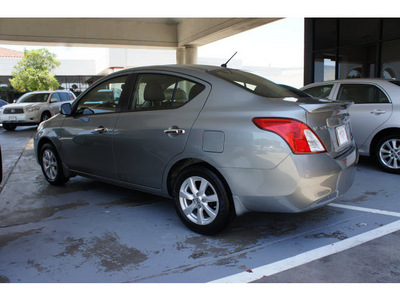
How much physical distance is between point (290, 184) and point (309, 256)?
0.65m

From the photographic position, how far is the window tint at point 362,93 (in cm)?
634

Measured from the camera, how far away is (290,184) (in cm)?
314

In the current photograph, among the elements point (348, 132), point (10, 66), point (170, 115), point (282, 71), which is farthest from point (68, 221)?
point (282, 71)

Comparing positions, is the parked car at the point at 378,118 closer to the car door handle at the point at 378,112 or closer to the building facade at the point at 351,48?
the car door handle at the point at 378,112

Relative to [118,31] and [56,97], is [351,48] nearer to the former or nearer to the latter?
[56,97]

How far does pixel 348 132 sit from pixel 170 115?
1.83m

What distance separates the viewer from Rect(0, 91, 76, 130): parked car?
15219 mm

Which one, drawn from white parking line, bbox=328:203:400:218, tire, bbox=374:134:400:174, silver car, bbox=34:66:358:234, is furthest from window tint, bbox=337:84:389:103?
silver car, bbox=34:66:358:234

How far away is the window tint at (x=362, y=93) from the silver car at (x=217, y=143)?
9.72ft

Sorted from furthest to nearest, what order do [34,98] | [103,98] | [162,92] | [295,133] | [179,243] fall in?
[34,98] < [103,98] < [162,92] < [179,243] < [295,133]

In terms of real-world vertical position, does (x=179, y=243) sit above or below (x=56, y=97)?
below

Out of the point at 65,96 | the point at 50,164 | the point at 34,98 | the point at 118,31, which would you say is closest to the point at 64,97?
the point at 65,96

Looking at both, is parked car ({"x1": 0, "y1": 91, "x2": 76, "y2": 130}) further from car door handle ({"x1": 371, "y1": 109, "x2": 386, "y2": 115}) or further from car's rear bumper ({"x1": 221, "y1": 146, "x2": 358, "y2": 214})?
car's rear bumper ({"x1": 221, "y1": 146, "x2": 358, "y2": 214})

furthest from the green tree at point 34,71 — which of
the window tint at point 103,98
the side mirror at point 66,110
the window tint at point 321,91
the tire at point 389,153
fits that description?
the tire at point 389,153
